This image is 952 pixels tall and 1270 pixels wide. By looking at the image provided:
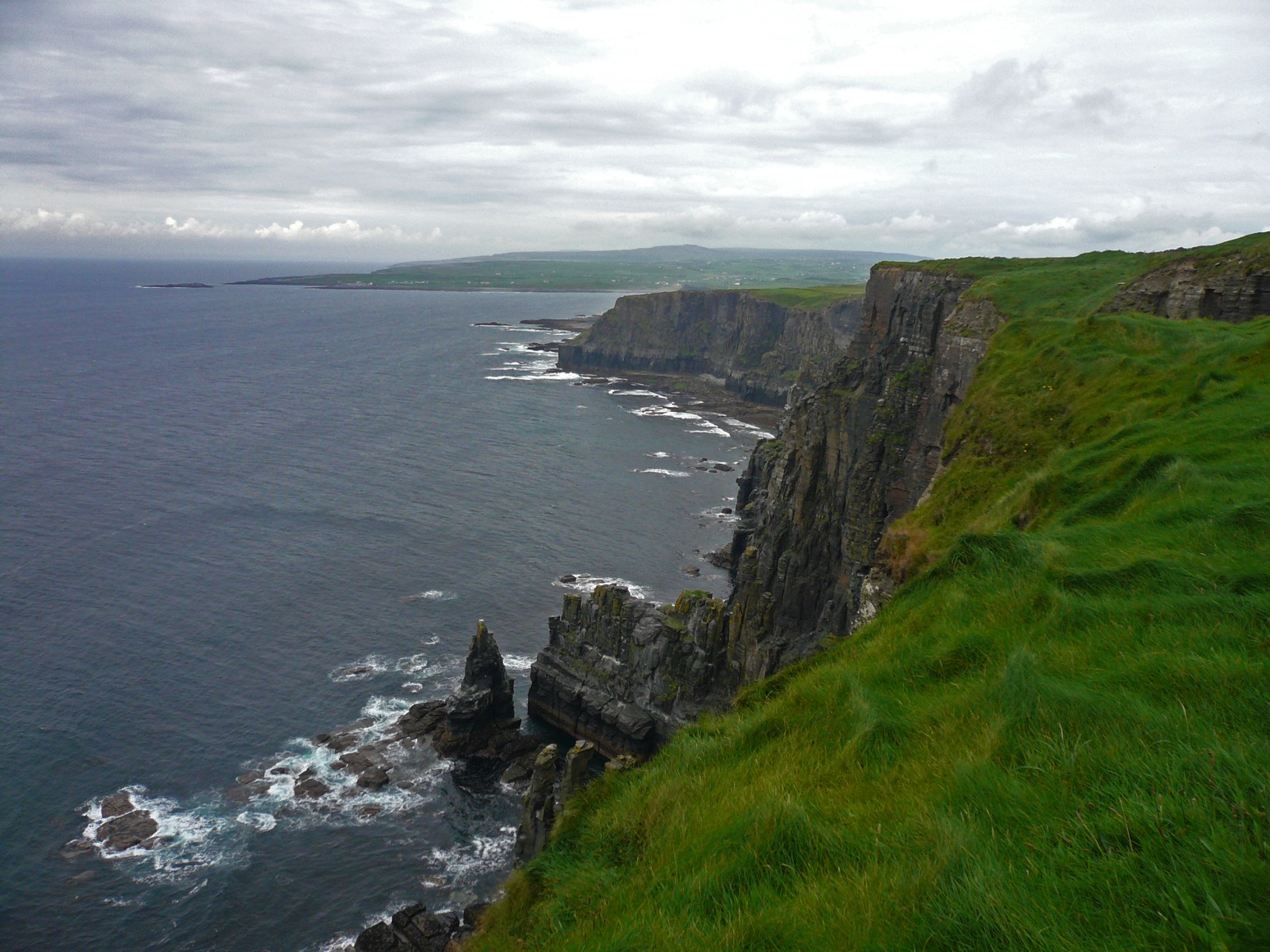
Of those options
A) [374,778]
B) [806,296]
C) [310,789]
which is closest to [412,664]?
[374,778]

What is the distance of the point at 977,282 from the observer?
55.2 metres

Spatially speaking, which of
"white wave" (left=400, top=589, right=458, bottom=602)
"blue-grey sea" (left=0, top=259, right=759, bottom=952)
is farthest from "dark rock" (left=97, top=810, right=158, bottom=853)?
"white wave" (left=400, top=589, right=458, bottom=602)

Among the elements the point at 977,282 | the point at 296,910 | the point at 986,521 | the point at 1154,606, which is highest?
the point at 977,282

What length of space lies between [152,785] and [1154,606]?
5186cm

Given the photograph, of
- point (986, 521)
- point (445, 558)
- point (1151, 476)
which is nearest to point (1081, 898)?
point (1151, 476)

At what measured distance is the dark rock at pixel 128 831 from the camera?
4312 centimetres

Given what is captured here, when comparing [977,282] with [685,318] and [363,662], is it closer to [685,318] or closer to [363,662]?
[363,662]

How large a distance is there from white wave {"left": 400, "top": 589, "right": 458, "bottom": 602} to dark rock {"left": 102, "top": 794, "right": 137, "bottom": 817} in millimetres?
26746

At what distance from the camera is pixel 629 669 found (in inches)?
2156

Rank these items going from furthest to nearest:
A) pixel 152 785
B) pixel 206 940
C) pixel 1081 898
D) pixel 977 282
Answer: pixel 977 282 < pixel 152 785 < pixel 206 940 < pixel 1081 898

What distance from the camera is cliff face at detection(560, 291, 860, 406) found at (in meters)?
160

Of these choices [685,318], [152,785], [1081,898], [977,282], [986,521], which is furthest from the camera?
[685,318]

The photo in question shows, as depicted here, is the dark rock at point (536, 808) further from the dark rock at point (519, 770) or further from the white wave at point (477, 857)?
the dark rock at point (519, 770)

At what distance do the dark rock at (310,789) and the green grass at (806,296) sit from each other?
13865cm
